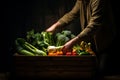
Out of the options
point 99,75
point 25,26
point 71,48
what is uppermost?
point 25,26

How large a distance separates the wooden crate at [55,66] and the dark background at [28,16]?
1582 mm

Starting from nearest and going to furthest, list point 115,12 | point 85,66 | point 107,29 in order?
point 85,66 → point 107,29 → point 115,12

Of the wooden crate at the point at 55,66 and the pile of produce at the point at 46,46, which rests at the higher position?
the pile of produce at the point at 46,46

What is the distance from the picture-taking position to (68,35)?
635cm

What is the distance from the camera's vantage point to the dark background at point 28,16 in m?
7.13

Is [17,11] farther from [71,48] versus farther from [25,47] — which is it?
[71,48]

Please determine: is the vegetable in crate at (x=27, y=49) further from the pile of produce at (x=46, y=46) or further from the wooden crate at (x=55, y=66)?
the wooden crate at (x=55, y=66)

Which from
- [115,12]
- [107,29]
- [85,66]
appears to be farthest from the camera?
[115,12]

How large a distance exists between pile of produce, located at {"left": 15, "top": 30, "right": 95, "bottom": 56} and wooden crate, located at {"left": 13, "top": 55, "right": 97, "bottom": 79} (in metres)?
0.18

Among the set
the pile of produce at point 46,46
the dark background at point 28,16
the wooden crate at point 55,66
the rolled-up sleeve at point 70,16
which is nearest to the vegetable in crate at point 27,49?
the pile of produce at point 46,46

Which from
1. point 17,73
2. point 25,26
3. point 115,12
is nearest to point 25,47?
point 17,73

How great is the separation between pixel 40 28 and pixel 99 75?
188 centimetres

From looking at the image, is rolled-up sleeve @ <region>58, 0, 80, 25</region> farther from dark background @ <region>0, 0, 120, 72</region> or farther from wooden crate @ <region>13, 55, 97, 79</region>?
wooden crate @ <region>13, 55, 97, 79</region>

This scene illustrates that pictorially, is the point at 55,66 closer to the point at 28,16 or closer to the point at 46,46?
the point at 46,46
